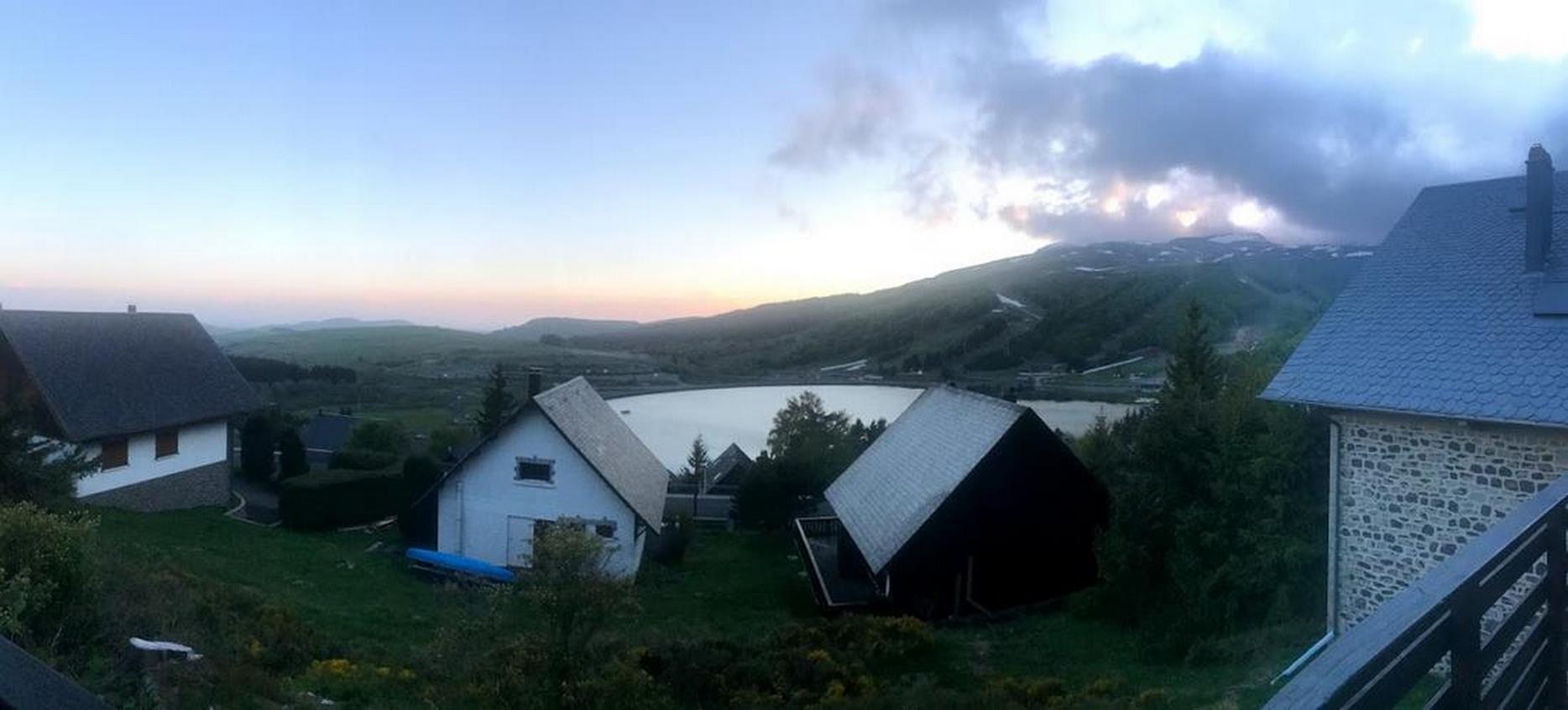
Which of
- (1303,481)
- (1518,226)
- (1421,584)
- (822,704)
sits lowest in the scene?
(822,704)

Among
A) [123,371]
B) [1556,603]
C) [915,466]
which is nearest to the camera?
[1556,603]

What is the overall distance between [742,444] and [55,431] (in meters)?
27.9

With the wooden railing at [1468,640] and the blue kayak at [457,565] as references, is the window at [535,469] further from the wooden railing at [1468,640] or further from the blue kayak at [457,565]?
the wooden railing at [1468,640]

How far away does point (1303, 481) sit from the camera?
1485cm

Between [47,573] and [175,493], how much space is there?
72.1 feet

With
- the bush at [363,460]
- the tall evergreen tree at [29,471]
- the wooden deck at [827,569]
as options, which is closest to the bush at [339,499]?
the bush at [363,460]

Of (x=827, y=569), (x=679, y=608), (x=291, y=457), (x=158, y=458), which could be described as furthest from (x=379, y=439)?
(x=679, y=608)

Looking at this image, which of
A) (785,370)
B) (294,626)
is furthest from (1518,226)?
(785,370)

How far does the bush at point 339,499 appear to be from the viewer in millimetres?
27047

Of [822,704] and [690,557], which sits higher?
[822,704]

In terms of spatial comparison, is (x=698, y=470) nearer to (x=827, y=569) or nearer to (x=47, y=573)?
(x=827, y=569)

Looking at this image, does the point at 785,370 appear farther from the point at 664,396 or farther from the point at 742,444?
the point at 742,444

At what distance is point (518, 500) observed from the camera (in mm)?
24797

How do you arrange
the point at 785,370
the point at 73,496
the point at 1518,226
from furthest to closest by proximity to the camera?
1. the point at 785,370
2. the point at 73,496
3. the point at 1518,226
